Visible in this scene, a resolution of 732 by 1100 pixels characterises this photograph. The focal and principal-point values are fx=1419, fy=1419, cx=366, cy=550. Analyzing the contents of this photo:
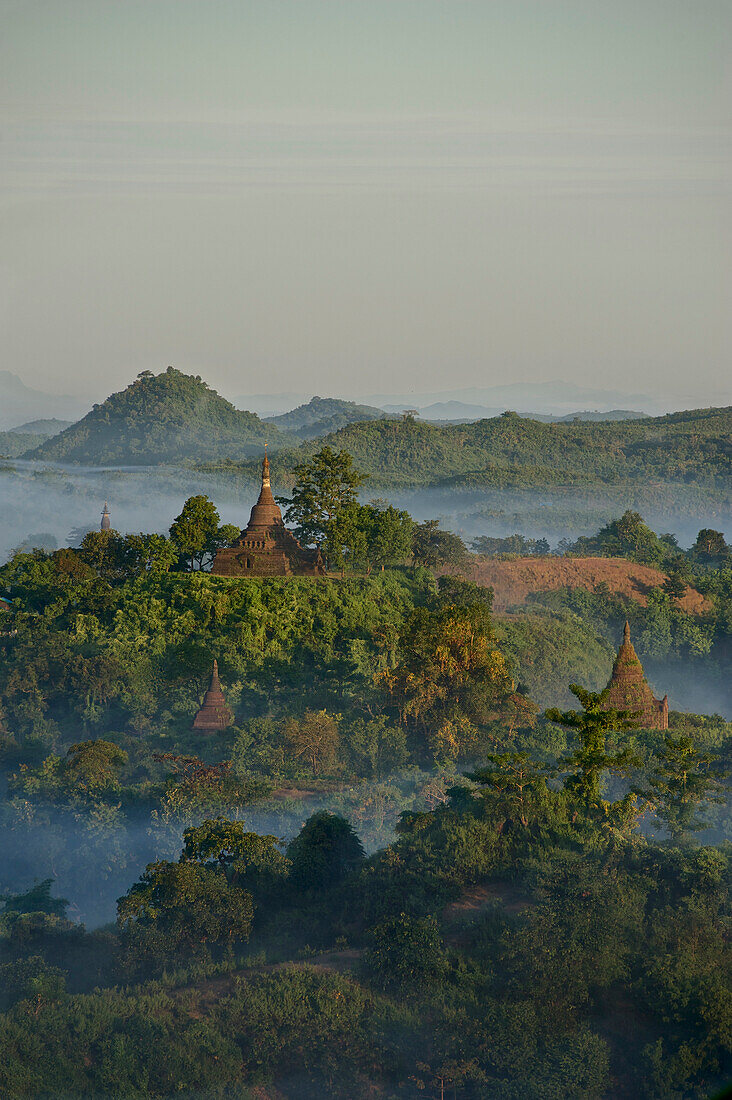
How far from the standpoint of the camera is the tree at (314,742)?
49.9 metres

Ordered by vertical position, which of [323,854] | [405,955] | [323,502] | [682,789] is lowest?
[405,955]

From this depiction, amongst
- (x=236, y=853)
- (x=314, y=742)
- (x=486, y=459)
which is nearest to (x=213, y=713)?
(x=314, y=742)

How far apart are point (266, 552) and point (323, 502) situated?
4.27m

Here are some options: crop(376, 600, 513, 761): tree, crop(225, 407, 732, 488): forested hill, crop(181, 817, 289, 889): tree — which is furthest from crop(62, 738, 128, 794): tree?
crop(225, 407, 732, 488): forested hill

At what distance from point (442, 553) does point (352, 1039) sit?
43.6m

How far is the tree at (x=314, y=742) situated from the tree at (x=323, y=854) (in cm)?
966

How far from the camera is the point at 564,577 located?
7875 cm

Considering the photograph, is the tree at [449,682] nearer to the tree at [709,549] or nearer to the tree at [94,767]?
the tree at [94,767]

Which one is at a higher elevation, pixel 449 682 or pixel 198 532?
pixel 198 532

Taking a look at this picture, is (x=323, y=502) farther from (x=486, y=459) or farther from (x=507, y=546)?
(x=486, y=459)

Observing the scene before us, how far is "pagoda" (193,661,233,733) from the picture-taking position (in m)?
52.8

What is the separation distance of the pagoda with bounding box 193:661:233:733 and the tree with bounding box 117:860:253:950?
15528 millimetres

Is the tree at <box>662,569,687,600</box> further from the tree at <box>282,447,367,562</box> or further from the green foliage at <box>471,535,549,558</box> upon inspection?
the green foliage at <box>471,535,549,558</box>

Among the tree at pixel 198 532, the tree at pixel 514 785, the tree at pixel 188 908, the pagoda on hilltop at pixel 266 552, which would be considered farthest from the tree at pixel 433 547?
the tree at pixel 188 908
